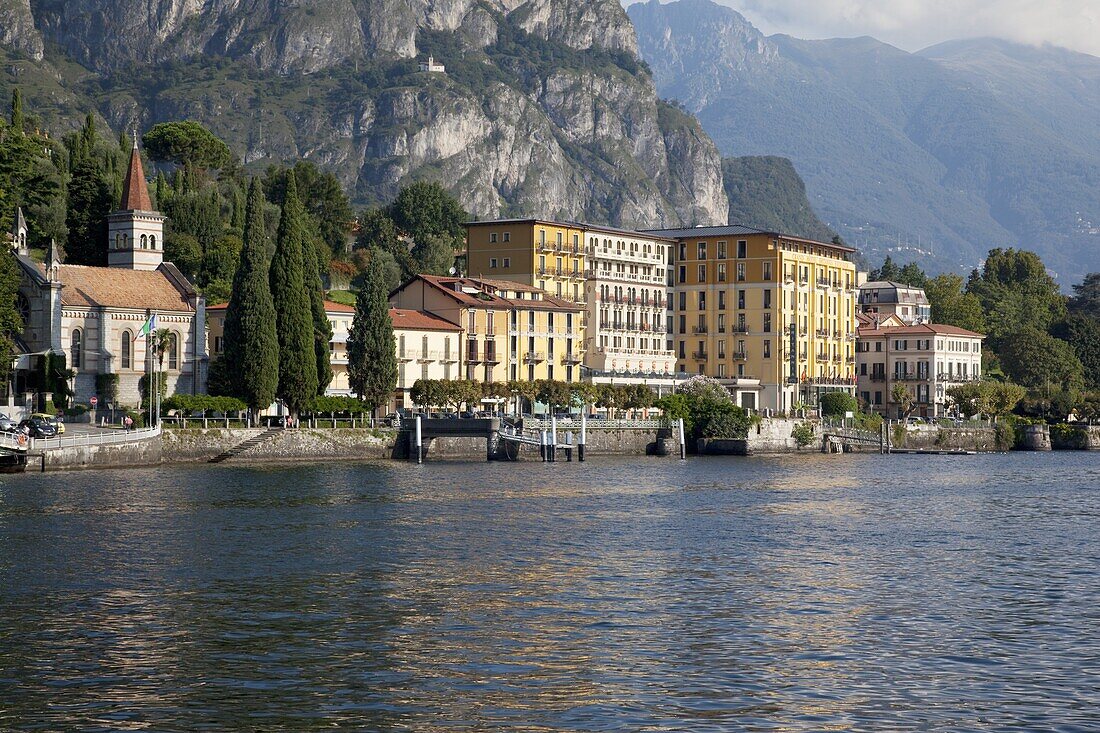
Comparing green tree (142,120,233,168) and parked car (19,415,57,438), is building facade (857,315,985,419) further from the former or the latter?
parked car (19,415,57,438)

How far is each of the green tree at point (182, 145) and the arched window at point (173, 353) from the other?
2665 inches

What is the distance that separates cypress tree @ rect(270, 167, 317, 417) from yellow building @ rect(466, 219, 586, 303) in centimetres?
5658

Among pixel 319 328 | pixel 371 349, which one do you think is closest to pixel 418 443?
pixel 371 349

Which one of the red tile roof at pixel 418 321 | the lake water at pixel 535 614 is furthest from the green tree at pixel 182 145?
the lake water at pixel 535 614

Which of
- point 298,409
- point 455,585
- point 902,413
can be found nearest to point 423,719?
point 455,585

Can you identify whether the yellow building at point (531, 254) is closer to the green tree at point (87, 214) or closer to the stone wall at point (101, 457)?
the green tree at point (87, 214)

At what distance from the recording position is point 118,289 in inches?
4569

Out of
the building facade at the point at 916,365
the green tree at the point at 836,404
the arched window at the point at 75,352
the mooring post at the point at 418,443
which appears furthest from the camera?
the building facade at the point at 916,365

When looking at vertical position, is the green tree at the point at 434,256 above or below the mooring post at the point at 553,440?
above

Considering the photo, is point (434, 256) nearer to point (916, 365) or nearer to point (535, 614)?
point (916, 365)

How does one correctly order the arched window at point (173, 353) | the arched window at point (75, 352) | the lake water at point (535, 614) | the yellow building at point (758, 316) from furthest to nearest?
the yellow building at point (758, 316), the arched window at point (173, 353), the arched window at point (75, 352), the lake water at point (535, 614)

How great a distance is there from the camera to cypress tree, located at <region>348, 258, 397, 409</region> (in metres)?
116

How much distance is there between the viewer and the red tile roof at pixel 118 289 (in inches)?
4454

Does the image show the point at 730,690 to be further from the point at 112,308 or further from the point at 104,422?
the point at 112,308
